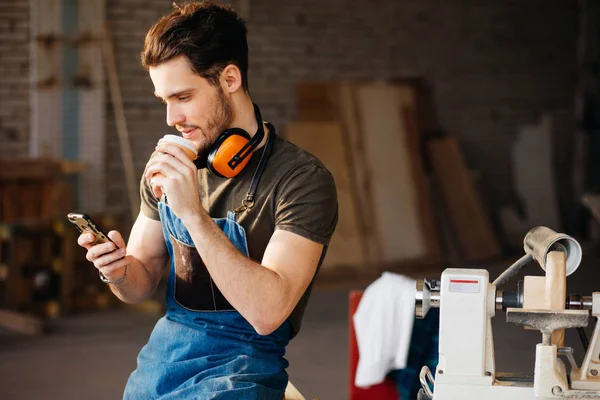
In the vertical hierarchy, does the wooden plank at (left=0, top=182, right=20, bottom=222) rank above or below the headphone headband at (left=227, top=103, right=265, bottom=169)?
below

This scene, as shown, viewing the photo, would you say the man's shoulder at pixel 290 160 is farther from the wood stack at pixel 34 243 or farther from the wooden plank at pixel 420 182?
the wooden plank at pixel 420 182

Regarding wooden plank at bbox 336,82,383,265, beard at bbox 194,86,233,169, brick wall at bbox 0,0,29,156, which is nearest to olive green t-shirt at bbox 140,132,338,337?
beard at bbox 194,86,233,169

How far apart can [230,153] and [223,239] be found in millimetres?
251

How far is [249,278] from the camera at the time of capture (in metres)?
2.18

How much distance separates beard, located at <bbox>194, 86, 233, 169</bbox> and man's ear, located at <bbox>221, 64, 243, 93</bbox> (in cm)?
2

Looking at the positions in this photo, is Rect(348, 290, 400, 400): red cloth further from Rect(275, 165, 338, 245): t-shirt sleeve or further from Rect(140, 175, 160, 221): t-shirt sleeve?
Rect(140, 175, 160, 221): t-shirt sleeve

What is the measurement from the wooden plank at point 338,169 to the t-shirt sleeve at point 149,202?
5511 millimetres

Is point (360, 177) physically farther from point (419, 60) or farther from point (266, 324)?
point (266, 324)

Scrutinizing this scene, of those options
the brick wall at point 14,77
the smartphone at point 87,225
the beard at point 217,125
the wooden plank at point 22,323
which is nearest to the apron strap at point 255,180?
the beard at point 217,125

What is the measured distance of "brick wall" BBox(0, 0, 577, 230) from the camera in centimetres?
775

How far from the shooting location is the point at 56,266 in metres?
6.67

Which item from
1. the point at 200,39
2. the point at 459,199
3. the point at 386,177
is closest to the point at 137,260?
the point at 200,39

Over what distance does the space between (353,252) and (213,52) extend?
19.2 feet

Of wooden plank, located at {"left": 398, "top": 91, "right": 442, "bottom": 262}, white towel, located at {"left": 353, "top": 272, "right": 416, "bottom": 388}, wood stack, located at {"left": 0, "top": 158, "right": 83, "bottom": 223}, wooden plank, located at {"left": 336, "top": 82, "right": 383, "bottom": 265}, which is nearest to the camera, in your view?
white towel, located at {"left": 353, "top": 272, "right": 416, "bottom": 388}
